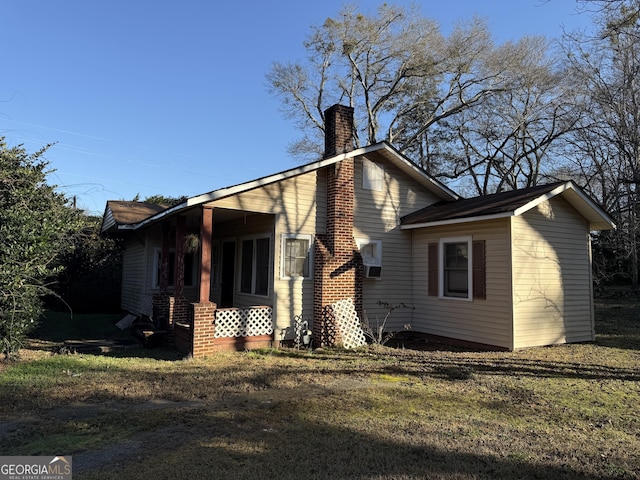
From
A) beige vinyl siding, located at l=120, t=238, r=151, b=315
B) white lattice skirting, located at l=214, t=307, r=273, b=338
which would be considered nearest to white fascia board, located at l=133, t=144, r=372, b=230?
white lattice skirting, located at l=214, t=307, r=273, b=338

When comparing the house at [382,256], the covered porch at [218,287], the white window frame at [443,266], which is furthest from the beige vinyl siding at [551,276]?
the covered porch at [218,287]

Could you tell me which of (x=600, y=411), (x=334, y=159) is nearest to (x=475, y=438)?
(x=600, y=411)

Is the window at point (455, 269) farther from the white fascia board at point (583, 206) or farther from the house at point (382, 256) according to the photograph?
the white fascia board at point (583, 206)

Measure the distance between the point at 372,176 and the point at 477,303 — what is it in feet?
13.5

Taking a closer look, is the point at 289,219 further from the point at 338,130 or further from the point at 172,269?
the point at 172,269

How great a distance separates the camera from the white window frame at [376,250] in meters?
11.5

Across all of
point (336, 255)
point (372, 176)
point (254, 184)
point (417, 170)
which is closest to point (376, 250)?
point (336, 255)

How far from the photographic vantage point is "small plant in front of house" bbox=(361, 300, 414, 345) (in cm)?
1094

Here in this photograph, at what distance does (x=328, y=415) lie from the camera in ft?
18.2

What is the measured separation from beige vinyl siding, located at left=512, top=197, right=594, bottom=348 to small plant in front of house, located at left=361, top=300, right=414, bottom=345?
274 centimetres

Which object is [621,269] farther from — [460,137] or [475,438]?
[475,438]

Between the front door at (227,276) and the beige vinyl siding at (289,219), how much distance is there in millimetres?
3008

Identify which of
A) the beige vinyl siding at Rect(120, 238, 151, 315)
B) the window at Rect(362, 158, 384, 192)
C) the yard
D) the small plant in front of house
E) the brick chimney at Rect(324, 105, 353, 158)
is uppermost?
the brick chimney at Rect(324, 105, 353, 158)

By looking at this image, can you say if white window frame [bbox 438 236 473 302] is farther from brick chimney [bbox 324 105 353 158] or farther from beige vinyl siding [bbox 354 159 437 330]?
brick chimney [bbox 324 105 353 158]
